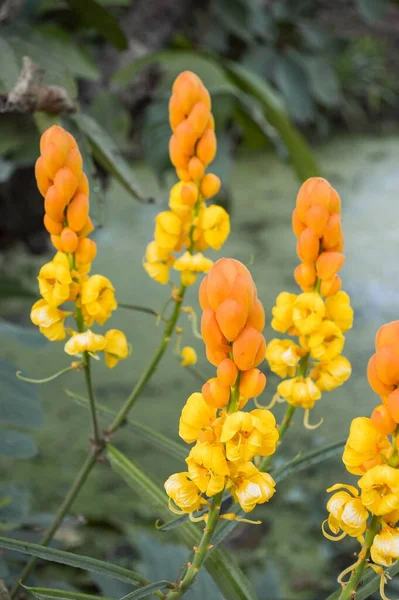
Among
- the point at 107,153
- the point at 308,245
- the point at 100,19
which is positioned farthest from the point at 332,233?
the point at 100,19

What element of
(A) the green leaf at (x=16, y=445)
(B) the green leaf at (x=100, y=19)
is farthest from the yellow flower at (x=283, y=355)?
(B) the green leaf at (x=100, y=19)

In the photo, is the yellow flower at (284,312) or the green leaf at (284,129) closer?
the yellow flower at (284,312)

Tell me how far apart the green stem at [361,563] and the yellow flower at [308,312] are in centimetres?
9

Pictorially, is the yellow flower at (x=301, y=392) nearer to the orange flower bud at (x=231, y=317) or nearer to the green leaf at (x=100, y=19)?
the orange flower bud at (x=231, y=317)

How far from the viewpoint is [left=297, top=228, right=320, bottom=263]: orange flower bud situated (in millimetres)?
345

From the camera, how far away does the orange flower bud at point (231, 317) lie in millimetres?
270

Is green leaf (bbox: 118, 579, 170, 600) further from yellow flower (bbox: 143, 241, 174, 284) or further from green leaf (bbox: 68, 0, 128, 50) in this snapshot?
green leaf (bbox: 68, 0, 128, 50)

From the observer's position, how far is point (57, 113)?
67 centimetres

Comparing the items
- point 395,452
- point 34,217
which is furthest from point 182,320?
point 395,452

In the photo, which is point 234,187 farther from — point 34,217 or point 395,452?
point 395,452

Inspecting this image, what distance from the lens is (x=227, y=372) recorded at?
0.92ft

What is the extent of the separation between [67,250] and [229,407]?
0.12 meters

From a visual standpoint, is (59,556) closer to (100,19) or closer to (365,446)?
(365,446)

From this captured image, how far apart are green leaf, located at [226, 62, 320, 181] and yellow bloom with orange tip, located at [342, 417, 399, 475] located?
0.85 meters
